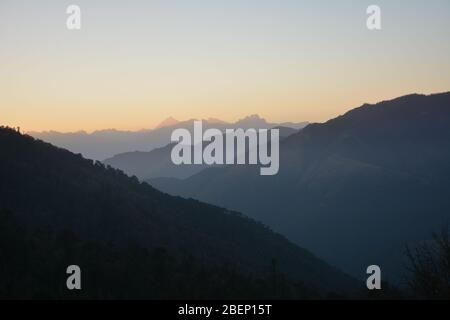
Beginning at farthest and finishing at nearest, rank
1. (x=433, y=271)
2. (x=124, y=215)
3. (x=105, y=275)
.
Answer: (x=124, y=215)
(x=105, y=275)
(x=433, y=271)

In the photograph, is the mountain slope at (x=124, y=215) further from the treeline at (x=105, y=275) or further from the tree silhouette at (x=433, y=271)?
the tree silhouette at (x=433, y=271)

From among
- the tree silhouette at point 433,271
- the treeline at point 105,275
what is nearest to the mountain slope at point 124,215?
the treeline at point 105,275

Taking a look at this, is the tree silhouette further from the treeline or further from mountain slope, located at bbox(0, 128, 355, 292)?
mountain slope, located at bbox(0, 128, 355, 292)

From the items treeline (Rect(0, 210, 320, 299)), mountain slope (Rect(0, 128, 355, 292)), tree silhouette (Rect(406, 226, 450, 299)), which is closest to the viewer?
tree silhouette (Rect(406, 226, 450, 299))

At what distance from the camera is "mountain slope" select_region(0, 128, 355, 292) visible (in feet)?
405

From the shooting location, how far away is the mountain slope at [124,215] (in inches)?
4857

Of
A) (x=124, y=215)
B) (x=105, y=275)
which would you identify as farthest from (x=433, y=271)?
(x=124, y=215)

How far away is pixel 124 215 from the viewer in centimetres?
13712

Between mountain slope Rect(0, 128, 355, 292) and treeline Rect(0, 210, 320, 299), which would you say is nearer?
treeline Rect(0, 210, 320, 299)

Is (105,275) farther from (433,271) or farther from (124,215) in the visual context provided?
(124,215)

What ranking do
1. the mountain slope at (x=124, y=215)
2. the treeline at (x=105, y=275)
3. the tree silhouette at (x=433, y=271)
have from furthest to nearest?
the mountain slope at (x=124, y=215) → the treeline at (x=105, y=275) → the tree silhouette at (x=433, y=271)

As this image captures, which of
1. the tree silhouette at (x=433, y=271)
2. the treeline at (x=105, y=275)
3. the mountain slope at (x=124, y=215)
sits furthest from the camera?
the mountain slope at (x=124, y=215)

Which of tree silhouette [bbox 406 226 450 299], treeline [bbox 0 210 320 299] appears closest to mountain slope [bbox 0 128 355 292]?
treeline [bbox 0 210 320 299]
